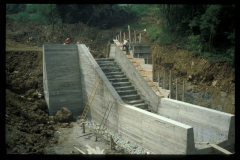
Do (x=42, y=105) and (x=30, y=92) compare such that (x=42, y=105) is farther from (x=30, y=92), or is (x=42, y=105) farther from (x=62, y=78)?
(x=62, y=78)

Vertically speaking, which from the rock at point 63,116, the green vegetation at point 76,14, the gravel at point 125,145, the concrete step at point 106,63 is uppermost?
the green vegetation at point 76,14

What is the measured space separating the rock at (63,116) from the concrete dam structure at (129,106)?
87 centimetres

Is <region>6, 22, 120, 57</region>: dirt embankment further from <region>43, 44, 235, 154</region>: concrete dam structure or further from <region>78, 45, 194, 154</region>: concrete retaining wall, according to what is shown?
<region>78, 45, 194, 154</region>: concrete retaining wall

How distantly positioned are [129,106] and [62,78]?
501cm

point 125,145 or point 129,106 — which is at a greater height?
point 129,106

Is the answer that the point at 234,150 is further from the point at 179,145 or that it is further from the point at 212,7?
the point at 212,7

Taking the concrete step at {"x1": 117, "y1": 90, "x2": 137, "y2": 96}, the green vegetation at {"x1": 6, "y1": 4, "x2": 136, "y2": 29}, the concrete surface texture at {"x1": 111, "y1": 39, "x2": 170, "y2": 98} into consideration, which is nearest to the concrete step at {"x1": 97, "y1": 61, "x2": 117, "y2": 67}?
the concrete surface texture at {"x1": 111, "y1": 39, "x2": 170, "y2": 98}

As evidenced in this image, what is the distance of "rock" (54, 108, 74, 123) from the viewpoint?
35.0 feet

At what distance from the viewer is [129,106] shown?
8.66m

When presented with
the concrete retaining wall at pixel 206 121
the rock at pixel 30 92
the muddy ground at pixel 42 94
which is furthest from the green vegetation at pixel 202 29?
the rock at pixel 30 92

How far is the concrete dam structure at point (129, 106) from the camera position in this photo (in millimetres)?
6892

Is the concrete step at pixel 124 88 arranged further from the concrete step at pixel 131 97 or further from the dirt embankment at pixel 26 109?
the dirt embankment at pixel 26 109

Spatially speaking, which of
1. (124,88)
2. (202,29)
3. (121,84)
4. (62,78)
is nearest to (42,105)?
(62,78)

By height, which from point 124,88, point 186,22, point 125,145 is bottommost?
point 125,145
